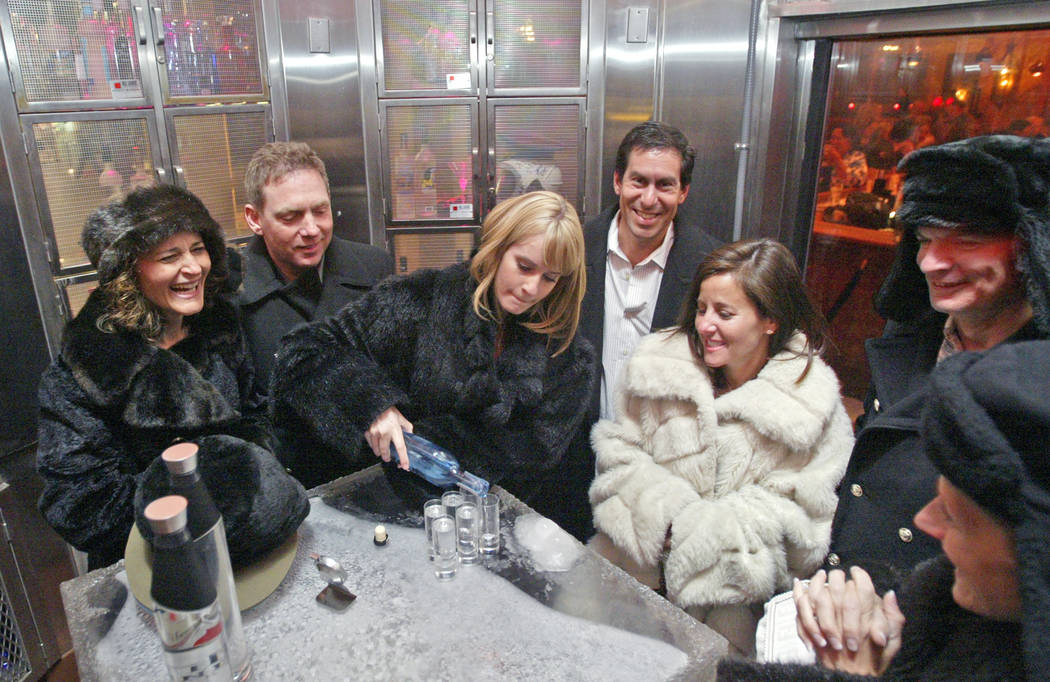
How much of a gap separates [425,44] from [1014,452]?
10.6 ft

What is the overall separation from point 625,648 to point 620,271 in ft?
4.85

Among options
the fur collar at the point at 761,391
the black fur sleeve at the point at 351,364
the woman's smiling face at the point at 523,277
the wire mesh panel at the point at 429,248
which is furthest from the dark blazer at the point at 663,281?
the wire mesh panel at the point at 429,248

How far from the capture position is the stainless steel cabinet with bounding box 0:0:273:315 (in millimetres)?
2451

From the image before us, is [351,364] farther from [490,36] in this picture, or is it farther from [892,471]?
A: [490,36]

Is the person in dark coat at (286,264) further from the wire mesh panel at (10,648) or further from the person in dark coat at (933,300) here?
the person in dark coat at (933,300)

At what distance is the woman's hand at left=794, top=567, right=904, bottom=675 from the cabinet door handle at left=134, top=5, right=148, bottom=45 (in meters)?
2.96

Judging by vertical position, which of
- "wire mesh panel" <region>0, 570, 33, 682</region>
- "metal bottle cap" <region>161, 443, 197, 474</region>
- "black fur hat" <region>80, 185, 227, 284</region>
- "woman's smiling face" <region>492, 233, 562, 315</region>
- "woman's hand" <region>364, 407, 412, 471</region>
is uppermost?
"black fur hat" <region>80, 185, 227, 284</region>

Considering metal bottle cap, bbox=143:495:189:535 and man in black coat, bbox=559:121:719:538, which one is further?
man in black coat, bbox=559:121:719:538

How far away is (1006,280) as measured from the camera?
52.4 inches

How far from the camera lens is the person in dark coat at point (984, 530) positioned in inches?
27.7

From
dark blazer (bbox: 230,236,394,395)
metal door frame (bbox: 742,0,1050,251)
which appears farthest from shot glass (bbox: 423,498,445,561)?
metal door frame (bbox: 742,0,1050,251)

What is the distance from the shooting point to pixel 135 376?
63.8 inches

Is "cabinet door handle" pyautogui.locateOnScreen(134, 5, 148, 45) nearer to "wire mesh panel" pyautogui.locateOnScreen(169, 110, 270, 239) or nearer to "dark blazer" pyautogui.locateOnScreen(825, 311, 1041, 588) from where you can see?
"wire mesh panel" pyautogui.locateOnScreen(169, 110, 270, 239)

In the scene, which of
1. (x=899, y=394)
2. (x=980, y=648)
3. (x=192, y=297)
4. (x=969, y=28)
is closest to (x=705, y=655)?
(x=980, y=648)
